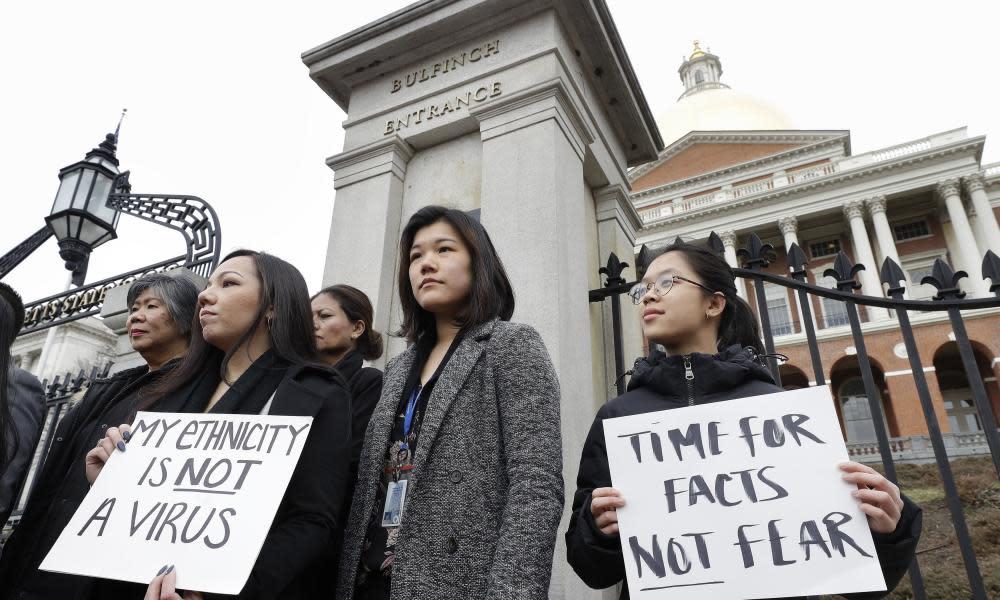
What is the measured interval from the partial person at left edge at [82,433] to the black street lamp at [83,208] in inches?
147

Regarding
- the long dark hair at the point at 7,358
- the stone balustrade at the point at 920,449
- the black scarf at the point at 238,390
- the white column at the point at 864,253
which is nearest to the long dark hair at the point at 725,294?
the black scarf at the point at 238,390

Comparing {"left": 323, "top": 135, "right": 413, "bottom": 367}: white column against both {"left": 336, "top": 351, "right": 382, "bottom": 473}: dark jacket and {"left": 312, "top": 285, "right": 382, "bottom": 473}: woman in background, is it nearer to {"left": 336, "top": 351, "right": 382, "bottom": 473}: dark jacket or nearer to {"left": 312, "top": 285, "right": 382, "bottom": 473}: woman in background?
Answer: {"left": 312, "top": 285, "right": 382, "bottom": 473}: woman in background

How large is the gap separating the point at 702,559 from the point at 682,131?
4794cm

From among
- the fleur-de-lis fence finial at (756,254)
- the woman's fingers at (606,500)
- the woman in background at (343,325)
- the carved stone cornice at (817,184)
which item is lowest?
the woman's fingers at (606,500)

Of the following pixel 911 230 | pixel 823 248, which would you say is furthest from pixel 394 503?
pixel 911 230

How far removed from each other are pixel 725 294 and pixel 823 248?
33.2m

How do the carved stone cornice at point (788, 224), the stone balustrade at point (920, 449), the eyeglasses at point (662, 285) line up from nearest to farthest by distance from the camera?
the eyeglasses at point (662, 285) < the stone balustrade at point (920, 449) < the carved stone cornice at point (788, 224)

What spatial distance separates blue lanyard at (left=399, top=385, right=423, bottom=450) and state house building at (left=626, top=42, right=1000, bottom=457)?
2627cm

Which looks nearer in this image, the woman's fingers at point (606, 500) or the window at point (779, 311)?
the woman's fingers at point (606, 500)

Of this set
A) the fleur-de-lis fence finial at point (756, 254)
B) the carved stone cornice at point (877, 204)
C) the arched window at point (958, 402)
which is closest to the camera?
the fleur-de-lis fence finial at point (756, 254)

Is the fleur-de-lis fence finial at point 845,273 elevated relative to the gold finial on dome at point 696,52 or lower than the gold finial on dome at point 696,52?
lower

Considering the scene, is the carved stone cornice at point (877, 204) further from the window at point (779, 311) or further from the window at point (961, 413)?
the window at point (961, 413)

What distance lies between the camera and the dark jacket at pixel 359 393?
79.6 inches

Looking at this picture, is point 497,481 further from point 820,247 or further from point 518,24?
point 820,247
